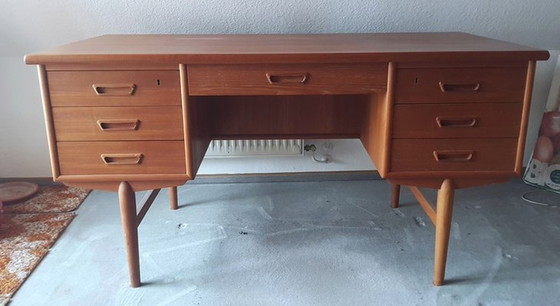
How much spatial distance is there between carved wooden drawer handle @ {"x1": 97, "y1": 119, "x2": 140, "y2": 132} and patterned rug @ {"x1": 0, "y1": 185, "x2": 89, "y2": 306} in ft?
2.15

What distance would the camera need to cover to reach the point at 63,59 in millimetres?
1156

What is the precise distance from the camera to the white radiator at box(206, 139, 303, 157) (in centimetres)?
209

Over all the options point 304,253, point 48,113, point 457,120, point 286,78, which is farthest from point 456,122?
point 48,113

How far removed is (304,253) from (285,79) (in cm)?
71

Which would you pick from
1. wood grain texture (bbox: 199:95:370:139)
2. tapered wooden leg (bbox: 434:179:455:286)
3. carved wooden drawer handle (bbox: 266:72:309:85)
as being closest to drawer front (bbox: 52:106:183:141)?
carved wooden drawer handle (bbox: 266:72:309:85)

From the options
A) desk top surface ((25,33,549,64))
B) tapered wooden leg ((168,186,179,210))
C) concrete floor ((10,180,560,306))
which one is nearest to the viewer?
desk top surface ((25,33,549,64))

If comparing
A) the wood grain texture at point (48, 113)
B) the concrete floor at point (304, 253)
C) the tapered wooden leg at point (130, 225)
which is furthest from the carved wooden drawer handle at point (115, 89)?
the concrete floor at point (304, 253)

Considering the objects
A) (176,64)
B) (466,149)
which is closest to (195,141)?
(176,64)

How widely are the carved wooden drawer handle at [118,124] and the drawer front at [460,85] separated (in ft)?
2.51

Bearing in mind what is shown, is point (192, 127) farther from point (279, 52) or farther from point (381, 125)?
point (381, 125)

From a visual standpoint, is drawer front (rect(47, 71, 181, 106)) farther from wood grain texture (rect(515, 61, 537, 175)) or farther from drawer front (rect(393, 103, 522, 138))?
wood grain texture (rect(515, 61, 537, 175))

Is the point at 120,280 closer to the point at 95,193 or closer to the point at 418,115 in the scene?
the point at 95,193

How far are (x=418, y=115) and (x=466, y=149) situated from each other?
191mm

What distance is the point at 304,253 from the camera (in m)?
1.60
